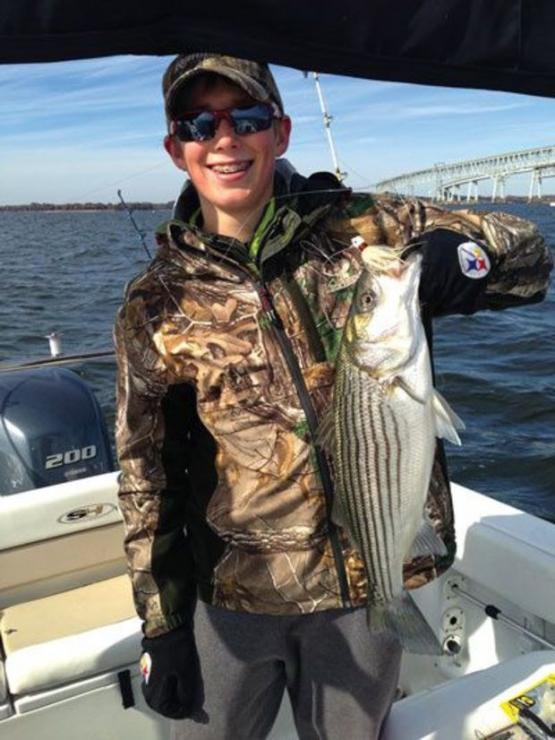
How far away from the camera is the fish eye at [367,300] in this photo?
202 centimetres

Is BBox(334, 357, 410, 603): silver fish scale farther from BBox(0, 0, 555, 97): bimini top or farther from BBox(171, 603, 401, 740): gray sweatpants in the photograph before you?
BBox(0, 0, 555, 97): bimini top

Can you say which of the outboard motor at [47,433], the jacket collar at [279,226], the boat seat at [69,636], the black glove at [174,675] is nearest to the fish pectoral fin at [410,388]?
the jacket collar at [279,226]

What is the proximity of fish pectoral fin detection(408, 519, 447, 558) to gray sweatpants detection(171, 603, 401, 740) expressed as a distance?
29cm

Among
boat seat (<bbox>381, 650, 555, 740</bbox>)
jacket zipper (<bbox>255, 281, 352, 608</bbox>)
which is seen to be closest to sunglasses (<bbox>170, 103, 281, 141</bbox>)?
jacket zipper (<bbox>255, 281, 352, 608</bbox>)

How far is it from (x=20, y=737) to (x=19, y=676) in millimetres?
313

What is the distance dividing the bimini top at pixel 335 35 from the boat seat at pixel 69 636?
2.49 meters

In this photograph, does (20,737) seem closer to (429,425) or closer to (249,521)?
(249,521)

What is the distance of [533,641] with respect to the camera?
137 inches

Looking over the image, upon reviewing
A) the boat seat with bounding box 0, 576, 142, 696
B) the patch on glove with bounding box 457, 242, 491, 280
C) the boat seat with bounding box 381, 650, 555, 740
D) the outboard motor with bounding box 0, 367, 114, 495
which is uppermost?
the patch on glove with bounding box 457, 242, 491, 280

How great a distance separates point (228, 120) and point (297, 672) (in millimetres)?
1794

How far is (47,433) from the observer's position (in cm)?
460

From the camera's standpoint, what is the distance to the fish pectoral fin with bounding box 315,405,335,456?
222cm

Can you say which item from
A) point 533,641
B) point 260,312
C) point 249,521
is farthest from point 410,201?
point 533,641

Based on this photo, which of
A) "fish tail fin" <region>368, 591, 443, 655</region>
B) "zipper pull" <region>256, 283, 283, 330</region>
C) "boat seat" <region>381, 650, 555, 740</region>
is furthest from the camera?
"boat seat" <region>381, 650, 555, 740</region>
